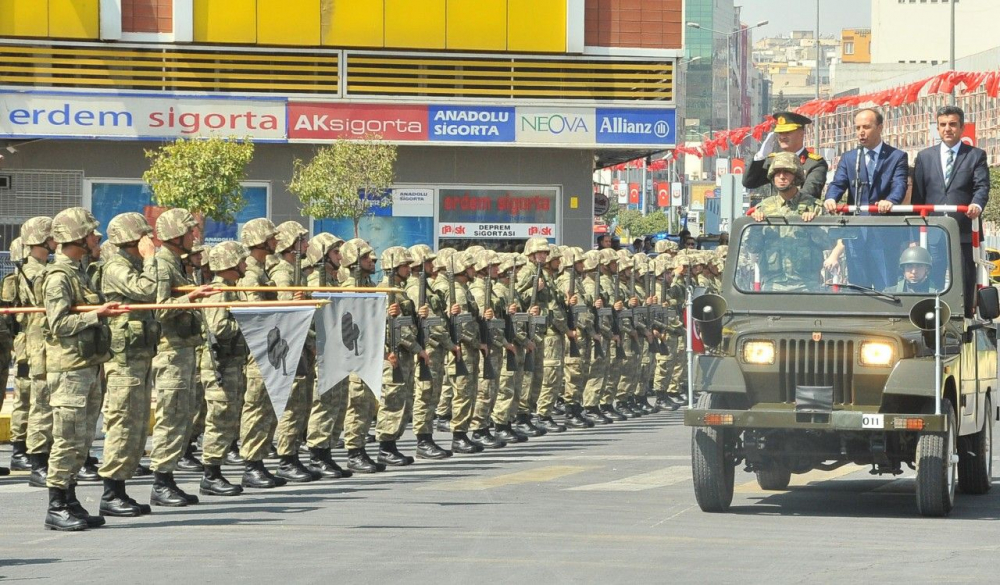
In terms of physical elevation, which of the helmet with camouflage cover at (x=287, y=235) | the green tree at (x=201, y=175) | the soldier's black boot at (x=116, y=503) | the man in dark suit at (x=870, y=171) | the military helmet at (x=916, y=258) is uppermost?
the green tree at (x=201, y=175)

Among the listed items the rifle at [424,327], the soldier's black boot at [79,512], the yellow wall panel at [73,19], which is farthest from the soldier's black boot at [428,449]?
the yellow wall panel at [73,19]

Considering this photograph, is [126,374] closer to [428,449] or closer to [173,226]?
[173,226]

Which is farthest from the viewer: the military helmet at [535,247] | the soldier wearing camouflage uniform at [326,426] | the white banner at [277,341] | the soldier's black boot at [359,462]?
the military helmet at [535,247]

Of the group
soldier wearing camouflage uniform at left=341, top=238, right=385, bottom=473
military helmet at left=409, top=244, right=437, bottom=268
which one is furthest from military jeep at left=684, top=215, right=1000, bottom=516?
military helmet at left=409, top=244, right=437, bottom=268

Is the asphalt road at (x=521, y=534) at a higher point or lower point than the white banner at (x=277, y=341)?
lower

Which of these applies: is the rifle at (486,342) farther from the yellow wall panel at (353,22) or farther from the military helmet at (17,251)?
the yellow wall panel at (353,22)

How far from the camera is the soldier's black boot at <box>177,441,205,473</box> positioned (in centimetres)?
1578

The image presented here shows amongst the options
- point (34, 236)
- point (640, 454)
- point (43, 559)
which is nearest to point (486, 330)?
point (640, 454)

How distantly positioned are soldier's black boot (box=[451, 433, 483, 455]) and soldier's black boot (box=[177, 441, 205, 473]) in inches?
110

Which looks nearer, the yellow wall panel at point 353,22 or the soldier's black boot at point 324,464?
the soldier's black boot at point 324,464

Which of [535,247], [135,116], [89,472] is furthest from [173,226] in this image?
[135,116]

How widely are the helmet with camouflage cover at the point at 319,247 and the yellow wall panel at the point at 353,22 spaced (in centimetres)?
1859

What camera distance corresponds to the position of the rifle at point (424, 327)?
1678cm

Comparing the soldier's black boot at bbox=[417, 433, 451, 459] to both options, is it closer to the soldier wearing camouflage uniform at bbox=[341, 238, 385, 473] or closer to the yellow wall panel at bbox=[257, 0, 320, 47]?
the soldier wearing camouflage uniform at bbox=[341, 238, 385, 473]
